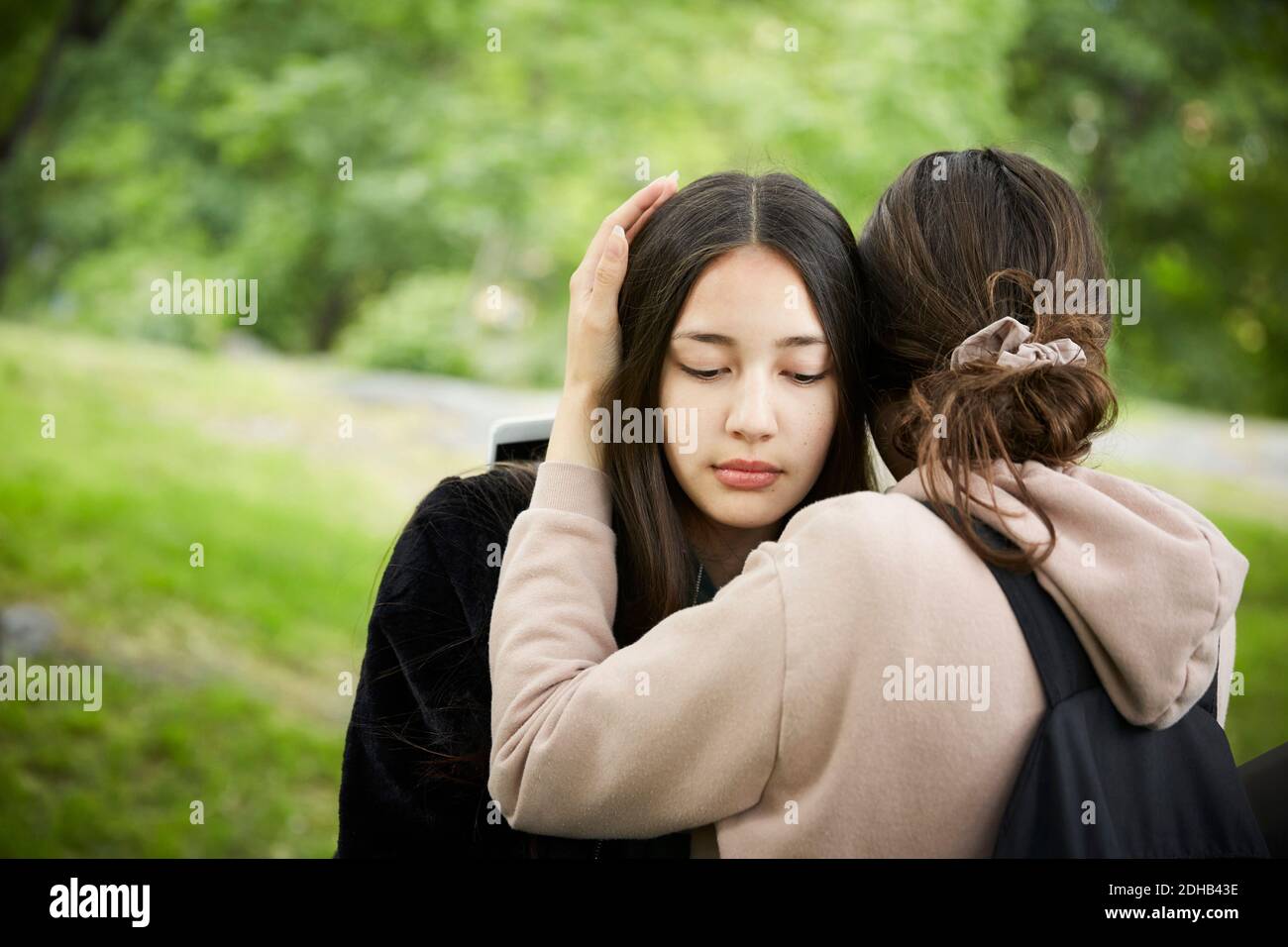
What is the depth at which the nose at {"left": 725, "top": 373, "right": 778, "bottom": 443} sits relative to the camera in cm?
175

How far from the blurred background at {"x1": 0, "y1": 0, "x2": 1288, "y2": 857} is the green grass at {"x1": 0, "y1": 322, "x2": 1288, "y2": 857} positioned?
0.06 ft

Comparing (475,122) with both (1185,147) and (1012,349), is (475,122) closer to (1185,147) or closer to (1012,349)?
(1185,147)

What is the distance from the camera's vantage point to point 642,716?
1381mm

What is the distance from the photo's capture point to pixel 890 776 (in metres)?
1.33

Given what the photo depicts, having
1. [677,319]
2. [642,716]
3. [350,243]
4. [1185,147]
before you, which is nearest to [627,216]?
[677,319]

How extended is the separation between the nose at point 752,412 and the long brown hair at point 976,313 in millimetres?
181

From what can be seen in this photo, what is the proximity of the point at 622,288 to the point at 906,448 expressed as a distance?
1.79 feet

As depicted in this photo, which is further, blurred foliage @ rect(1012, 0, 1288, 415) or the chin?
blurred foliage @ rect(1012, 0, 1288, 415)

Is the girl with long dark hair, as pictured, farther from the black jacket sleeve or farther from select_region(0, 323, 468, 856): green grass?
select_region(0, 323, 468, 856): green grass

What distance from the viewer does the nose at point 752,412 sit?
1754mm

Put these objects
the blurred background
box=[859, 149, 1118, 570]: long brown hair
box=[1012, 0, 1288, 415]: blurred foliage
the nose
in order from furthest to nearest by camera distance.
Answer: box=[1012, 0, 1288, 415]: blurred foliage, the blurred background, the nose, box=[859, 149, 1118, 570]: long brown hair

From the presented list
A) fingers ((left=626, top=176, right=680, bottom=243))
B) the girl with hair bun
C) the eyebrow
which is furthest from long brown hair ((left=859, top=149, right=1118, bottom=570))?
fingers ((left=626, top=176, right=680, bottom=243))
